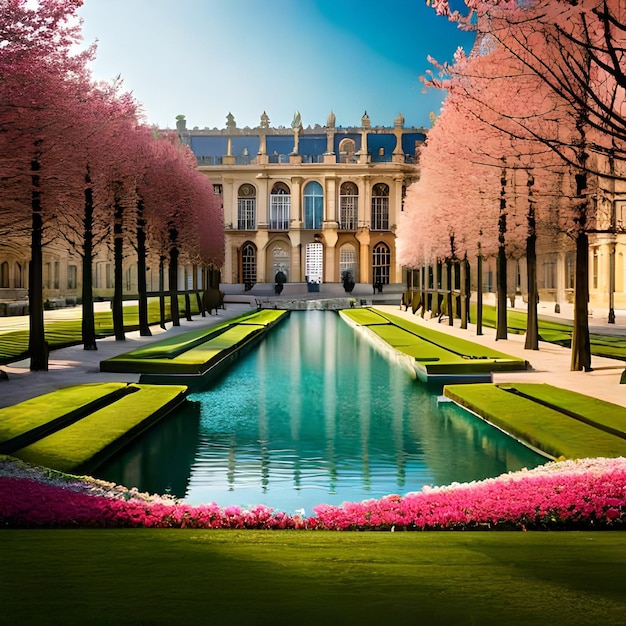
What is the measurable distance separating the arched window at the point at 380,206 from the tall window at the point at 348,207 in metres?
1.96

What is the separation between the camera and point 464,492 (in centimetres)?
752

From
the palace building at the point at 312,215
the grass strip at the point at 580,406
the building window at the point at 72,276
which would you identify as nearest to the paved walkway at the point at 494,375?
the grass strip at the point at 580,406

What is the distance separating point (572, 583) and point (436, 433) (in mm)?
7641

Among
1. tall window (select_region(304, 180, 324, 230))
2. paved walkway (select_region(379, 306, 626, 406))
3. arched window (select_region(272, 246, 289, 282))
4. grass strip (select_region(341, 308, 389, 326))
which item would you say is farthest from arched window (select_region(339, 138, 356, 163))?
paved walkway (select_region(379, 306, 626, 406))

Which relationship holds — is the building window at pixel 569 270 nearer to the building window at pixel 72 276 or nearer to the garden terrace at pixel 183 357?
the garden terrace at pixel 183 357

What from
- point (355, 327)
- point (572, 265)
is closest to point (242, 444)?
point (355, 327)

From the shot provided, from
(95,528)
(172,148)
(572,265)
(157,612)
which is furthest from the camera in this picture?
(572,265)

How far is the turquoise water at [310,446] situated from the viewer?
29.8 feet

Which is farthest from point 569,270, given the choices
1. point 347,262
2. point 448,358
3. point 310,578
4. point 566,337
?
point 310,578

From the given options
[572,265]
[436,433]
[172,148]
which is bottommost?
[436,433]

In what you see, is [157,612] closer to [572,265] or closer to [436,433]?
[436,433]

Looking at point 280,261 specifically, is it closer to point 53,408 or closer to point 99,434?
point 53,408

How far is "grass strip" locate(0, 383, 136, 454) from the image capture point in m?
9.87

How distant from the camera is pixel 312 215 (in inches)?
3504
